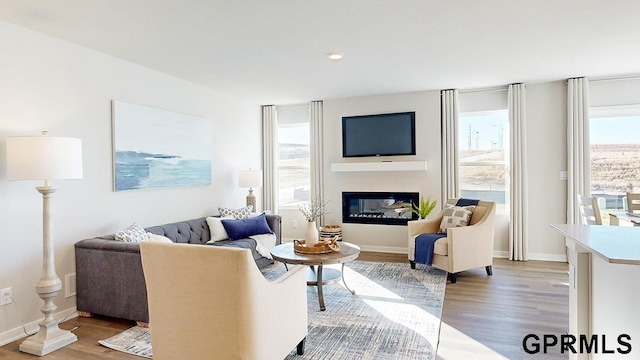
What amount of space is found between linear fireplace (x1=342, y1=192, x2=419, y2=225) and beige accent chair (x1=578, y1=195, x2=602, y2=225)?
213cm

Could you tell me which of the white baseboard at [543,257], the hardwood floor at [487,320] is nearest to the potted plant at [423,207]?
the hardwood floor at [487,320]

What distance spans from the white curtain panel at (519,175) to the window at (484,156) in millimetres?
216

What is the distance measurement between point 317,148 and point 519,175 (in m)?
2.99

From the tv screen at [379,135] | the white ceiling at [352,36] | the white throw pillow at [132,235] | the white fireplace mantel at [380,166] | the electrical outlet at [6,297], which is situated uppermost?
the white ceiling at [352,36]

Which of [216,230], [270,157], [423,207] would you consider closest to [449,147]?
[423,207]

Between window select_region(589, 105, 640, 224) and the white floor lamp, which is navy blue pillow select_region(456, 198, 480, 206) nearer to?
window select_region(589, 105, 640, 224)

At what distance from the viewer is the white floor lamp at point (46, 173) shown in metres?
2.57

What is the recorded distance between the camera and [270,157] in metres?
6.41

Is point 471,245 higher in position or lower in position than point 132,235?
lower

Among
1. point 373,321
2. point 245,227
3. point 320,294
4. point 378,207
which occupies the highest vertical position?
point 378,207

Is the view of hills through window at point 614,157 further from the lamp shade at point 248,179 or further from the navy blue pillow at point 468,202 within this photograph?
the lamp shade at point 248,179

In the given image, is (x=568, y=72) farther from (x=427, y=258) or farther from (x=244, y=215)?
(x=244, y=215)

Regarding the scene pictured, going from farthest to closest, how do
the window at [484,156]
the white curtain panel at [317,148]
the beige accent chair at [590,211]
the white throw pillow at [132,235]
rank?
the white curtain panel at [317,148] → the window at [484,156] → the beige accent chair at [590,211] → the white throw pillow at [132,235]

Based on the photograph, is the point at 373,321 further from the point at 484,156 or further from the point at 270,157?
the point at 270,157
